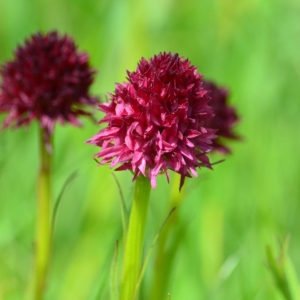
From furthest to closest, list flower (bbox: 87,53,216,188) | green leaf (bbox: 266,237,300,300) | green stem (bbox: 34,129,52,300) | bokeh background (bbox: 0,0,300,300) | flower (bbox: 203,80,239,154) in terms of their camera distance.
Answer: bokeh background (bbox: 0,0,300,300) → flower (bbox: 203,80,239,154) → green stem (bbox: 34,129,52,300) → green leaf (bbox: 266,237,300,300) → flower (bbox: 87,53,216,188)

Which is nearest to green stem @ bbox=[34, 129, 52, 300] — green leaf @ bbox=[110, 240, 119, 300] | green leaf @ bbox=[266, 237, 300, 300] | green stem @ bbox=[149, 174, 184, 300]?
green stem @ bbox=[149, 174, 184, 300]

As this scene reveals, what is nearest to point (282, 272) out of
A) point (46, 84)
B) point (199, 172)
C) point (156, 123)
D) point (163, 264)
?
point (163, 264)

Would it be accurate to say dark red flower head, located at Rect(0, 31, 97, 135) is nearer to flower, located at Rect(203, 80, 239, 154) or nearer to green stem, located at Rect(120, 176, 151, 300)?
flower, located at Rect(203, 80, 239, 154)

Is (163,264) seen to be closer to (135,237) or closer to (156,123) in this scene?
(135,237)

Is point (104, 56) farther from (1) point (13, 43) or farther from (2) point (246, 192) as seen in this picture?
(2) point (246, 192)

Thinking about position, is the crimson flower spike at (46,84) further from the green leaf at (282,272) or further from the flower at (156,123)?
the green leaf at (282,272)

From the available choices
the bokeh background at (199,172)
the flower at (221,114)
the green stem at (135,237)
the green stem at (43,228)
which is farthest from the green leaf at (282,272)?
the green stem at (43,228)

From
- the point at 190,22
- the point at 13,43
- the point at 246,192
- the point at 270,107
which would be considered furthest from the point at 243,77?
the point at 13,43
